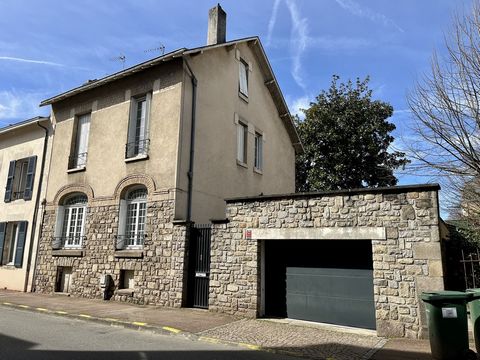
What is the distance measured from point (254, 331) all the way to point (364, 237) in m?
3.08

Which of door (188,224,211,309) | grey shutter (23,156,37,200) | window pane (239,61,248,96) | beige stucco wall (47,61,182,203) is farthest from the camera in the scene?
window pane (239,61,248,96)

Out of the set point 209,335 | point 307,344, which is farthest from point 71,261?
point 307,344

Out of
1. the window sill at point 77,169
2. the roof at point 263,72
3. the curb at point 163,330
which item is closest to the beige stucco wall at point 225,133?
the roof at point 263,72

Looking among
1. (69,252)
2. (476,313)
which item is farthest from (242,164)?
(476,313)

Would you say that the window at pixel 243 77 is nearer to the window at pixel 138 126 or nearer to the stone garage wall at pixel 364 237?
the window at pixel 138 126

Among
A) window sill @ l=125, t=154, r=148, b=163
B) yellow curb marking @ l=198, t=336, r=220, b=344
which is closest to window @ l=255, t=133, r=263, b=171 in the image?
window sill @ l=125, t=154, r=148, b=163

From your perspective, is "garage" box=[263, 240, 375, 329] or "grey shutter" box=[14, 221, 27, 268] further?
"grey shutter" box=[14, 221, 27, 268]

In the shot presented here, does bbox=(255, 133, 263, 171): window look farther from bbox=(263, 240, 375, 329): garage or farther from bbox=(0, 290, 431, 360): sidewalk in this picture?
bbox=(0, 290, 431, 360): sidewalk

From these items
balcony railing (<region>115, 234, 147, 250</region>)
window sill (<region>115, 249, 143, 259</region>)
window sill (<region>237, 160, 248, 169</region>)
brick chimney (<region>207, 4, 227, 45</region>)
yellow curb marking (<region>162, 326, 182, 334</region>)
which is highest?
brick chimney (<region>207, 4, 227, 45</region>)

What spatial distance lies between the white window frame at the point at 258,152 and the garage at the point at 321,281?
22.5 feet

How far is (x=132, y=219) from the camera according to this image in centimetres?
1281

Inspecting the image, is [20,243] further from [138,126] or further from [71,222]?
[138,126]

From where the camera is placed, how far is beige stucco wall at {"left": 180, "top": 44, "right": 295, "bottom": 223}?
1288cm

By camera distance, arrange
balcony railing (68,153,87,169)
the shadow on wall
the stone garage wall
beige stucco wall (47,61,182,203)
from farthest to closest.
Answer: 1. balcony railing (68,153,87,169)
2. beige stucco wall (47,61,182,203)
3. the stone garage wall
4. the shadow on wall
